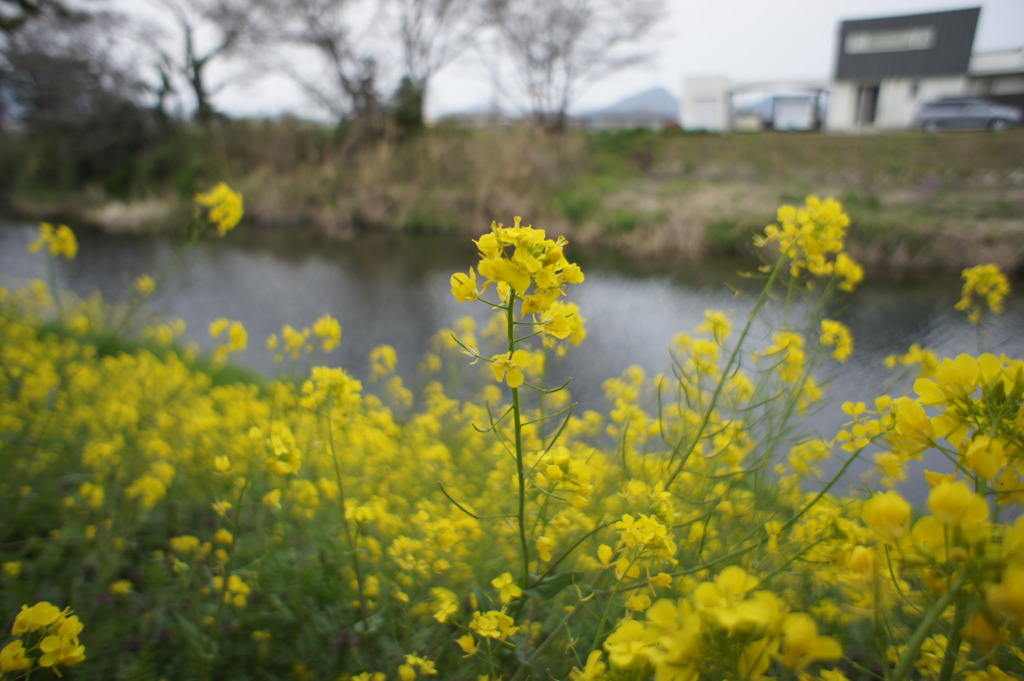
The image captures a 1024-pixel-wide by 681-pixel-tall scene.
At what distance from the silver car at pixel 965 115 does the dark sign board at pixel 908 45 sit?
1.10 metres

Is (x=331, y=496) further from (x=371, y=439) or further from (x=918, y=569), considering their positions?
(x=918, y=569)

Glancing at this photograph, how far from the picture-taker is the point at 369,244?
1192 centimetres

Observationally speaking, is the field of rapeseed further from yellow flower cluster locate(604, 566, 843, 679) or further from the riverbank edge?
the riverbank edge

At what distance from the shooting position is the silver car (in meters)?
11.8

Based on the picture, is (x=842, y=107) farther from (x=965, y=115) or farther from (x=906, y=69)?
(x=965, y=115)

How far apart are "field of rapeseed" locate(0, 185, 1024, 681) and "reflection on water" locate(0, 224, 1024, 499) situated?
172cm

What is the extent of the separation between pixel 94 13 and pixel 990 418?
18595 mm

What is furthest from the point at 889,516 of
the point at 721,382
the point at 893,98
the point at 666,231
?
the point at 893,98

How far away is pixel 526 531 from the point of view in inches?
47.9

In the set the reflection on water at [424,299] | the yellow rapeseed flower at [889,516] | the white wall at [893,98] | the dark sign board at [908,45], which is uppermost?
the dark sign board at [908,45]

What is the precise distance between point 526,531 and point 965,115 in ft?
53.9

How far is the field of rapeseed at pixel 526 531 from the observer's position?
0.58 meters

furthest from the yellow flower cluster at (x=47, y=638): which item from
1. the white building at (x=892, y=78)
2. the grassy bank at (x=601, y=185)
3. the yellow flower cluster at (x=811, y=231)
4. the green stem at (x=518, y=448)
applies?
the grassy bank at (x=601, y=185)

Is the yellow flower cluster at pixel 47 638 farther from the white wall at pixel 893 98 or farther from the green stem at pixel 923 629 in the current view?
the white wall at pixel 893 98
